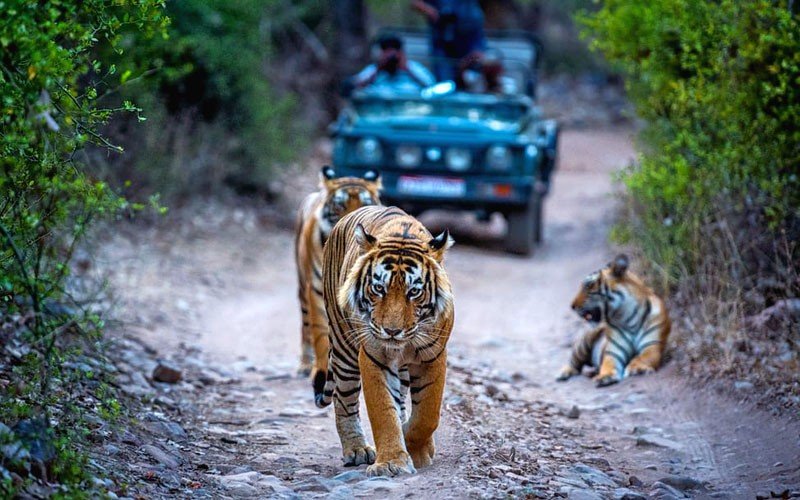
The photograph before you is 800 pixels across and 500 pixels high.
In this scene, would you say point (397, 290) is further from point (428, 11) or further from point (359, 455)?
point (428, 11)

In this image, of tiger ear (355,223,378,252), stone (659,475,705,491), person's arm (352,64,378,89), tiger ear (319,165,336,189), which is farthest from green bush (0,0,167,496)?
person's arm (352,64,378,89)

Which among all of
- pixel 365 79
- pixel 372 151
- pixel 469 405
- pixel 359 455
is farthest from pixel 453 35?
pixel 359 455

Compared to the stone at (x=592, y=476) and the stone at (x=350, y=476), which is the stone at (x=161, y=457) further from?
the stone at (x=592, y=476)

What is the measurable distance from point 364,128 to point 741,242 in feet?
19.5

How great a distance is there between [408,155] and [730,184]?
5.28 m

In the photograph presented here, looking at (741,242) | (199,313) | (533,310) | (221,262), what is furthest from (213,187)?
(741,242)

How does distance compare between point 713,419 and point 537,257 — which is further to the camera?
point 537,257

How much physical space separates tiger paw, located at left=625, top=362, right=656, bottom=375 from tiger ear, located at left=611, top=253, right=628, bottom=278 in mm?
746

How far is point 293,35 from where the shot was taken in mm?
22328

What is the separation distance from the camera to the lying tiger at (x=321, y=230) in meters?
7.46

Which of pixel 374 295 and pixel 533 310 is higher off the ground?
pixel 374 295

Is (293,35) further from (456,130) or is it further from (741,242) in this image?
(741,242)

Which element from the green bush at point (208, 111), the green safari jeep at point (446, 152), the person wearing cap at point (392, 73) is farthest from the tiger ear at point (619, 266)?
the green bush at point (208, 111)

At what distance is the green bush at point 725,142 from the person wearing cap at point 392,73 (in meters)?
4.63
